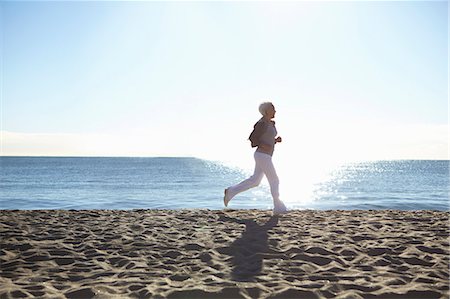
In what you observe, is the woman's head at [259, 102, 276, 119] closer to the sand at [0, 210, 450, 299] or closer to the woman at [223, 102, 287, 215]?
the woman at [223, 102, 287, 215]

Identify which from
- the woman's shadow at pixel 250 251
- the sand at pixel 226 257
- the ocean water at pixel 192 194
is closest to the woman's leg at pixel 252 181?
the sand at pixel 226 257

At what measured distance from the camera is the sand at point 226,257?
136 inches

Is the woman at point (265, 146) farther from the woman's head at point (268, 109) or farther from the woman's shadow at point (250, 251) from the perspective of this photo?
the woman's shadow at point (250, 251)

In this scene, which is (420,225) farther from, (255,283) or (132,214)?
(132,214)

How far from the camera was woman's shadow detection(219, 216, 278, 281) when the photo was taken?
156 inches

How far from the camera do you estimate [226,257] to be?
4.55 m

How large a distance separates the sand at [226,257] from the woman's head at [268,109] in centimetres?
216

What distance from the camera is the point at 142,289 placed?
345 cm

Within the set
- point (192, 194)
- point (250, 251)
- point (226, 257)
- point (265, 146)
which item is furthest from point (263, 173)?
point (192, 194)

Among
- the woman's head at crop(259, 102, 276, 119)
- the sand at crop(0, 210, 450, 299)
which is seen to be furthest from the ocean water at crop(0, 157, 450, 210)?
the sand at crop(0, 210, 450, 299)

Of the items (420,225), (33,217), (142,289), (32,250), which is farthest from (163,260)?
(420,225)

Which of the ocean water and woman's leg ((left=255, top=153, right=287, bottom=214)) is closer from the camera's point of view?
woman's leg ((left=255, top=153, right=287, bottom=214))

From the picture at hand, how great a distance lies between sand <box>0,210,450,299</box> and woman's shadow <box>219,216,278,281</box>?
14 mm

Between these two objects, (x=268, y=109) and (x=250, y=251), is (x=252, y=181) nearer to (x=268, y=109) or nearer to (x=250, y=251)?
(x=268, y=109)
